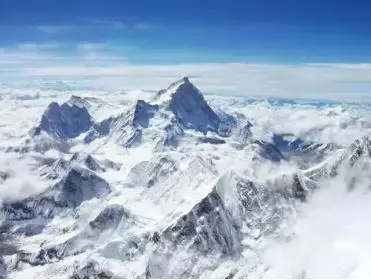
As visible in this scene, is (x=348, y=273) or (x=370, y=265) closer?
(x=370, y=265)
